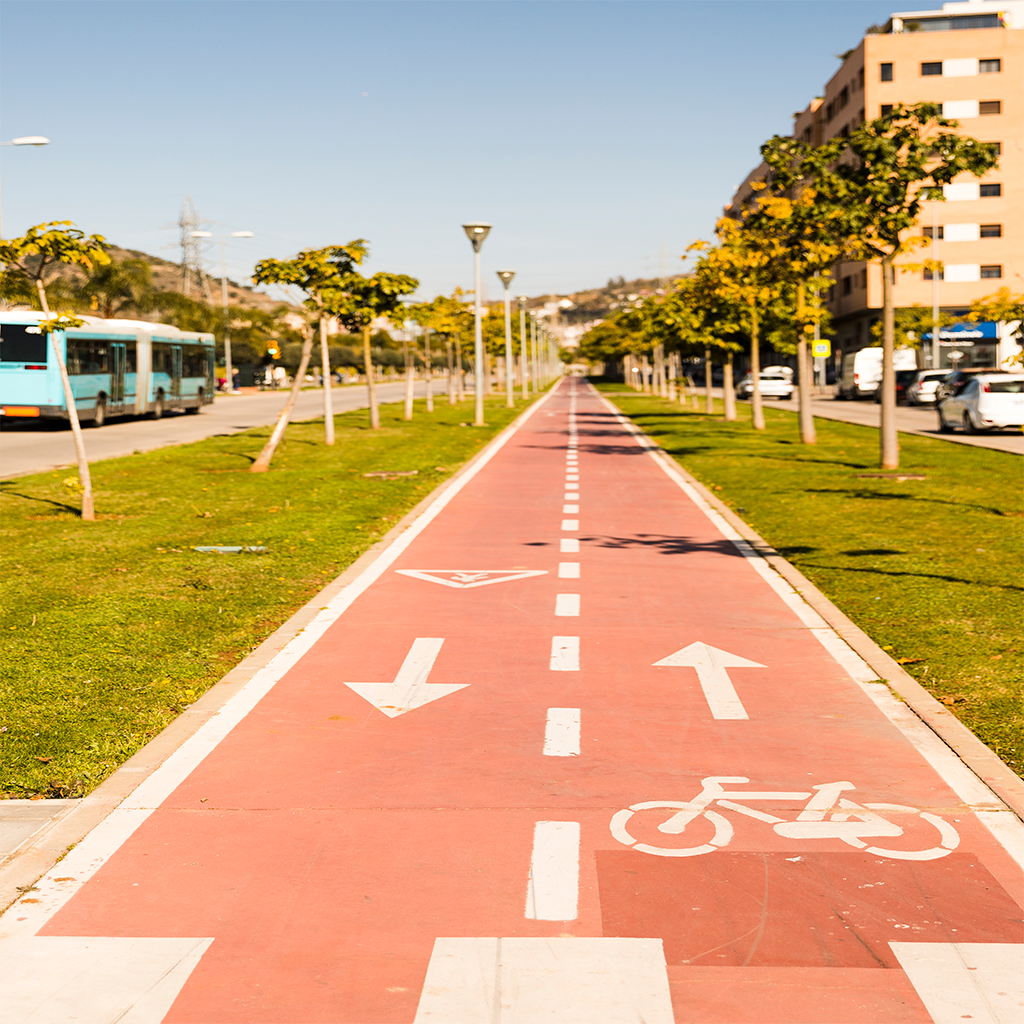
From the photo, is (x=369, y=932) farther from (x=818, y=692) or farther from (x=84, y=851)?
(x=818, y=692)

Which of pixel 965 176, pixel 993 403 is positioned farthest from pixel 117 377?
pixel 965 176

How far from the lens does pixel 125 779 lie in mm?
5562

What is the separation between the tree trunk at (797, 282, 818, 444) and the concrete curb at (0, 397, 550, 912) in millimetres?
18790

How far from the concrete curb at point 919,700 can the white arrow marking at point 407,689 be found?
2495 mm

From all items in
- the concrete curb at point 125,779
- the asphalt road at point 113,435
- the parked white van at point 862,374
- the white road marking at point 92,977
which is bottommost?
the white road marking at point 92,977

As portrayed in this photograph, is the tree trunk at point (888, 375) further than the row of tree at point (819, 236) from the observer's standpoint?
Yes

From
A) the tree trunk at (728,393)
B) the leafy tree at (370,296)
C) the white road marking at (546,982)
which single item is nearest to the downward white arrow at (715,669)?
the white road marking at (546,982)

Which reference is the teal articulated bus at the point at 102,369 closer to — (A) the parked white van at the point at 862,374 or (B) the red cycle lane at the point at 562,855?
(B) the red cycle lane at the point at 562,855

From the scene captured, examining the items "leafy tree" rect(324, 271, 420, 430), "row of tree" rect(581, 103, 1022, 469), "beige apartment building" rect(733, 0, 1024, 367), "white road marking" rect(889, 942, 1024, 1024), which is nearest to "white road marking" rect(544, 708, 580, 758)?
"white road marking" rect(889, 942, 1024, 1024)

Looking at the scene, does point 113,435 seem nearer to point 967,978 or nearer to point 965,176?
point 967,978

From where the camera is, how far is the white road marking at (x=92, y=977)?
3.57m

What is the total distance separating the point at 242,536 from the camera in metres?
13.4

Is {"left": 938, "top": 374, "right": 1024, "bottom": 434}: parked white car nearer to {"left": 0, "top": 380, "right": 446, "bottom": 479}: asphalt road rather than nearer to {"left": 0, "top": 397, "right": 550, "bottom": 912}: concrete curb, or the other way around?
{"left": 0, "top": 380, "right": 446, "bottom": 479}: asphalt road

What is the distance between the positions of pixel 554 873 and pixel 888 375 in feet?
54.8
